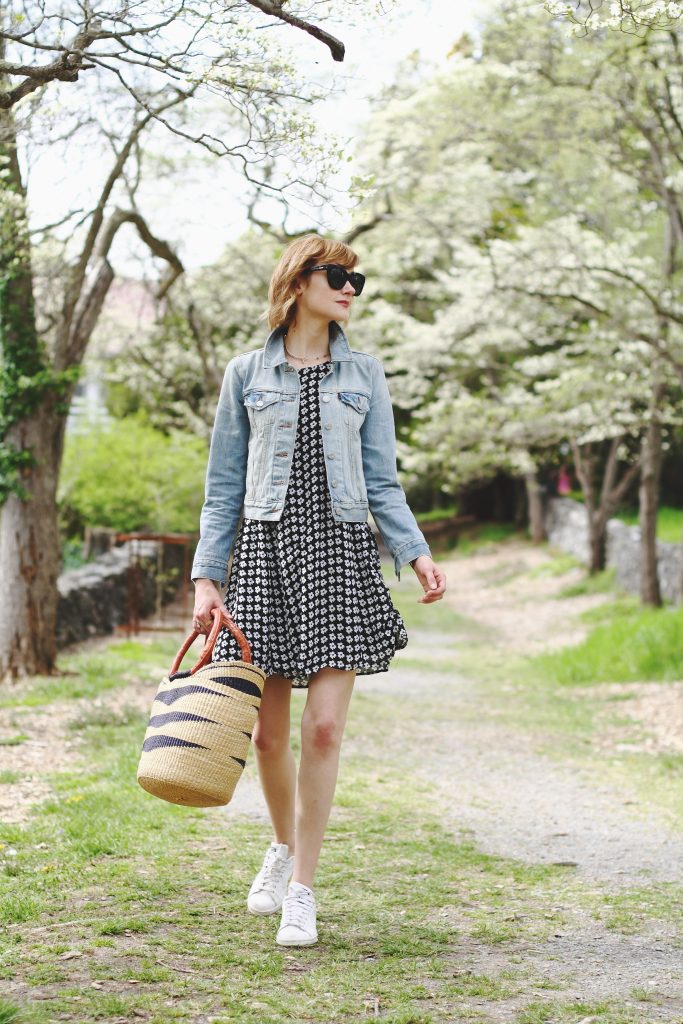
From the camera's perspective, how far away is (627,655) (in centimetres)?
1016

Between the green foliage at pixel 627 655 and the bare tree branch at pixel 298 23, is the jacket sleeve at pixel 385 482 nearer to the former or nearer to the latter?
the bare tree branch at pixel 298 23

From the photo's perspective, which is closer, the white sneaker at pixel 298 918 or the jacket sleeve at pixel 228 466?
the white sneaker at pixel 298 918

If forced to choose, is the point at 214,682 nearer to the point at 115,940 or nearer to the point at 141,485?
the point at 115,940

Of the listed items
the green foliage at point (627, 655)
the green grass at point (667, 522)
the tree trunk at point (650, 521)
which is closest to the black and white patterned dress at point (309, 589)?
the green foliage at point (627, 655)

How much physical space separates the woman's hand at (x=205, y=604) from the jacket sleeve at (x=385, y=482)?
0.56m

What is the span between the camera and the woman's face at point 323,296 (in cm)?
352

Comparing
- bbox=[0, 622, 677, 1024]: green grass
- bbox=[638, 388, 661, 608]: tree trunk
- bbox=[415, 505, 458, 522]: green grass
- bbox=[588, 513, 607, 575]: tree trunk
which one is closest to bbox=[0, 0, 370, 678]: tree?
bbox=[0, 622, 677, 1024]: green grass

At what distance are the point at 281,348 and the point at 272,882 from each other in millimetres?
1716

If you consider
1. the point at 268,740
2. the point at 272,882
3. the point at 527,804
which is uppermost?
the point at 268,740

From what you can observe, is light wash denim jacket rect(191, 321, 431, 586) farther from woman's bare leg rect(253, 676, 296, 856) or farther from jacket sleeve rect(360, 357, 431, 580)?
woman's bare leg rect(253, 676, 296, 856)

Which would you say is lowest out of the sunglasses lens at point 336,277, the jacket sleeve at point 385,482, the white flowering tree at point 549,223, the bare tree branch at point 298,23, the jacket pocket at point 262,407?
the jacket sleeve at point 385,482

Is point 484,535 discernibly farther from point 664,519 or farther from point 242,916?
point 242,916

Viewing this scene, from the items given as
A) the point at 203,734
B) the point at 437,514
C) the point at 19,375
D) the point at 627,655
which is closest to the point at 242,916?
the point at 203,734

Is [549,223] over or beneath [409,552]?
over
